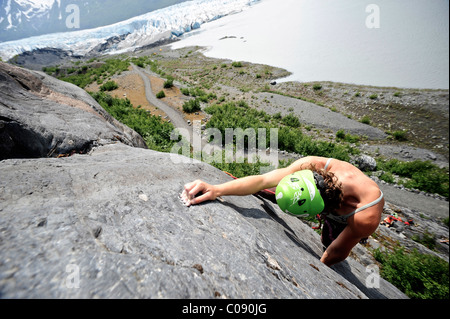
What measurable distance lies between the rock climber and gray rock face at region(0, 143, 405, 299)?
211mm

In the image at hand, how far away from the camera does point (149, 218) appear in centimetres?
141

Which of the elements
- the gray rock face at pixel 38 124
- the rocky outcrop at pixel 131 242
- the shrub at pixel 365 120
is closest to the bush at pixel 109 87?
the gray rock face at pixel 38 124

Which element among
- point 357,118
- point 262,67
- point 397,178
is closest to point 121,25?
point 262,67

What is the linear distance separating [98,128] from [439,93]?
24.2m

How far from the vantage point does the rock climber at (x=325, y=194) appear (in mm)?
1559

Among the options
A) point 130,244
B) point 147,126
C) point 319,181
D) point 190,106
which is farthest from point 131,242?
point 190,106

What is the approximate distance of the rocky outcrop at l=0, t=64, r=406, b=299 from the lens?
2.78ft

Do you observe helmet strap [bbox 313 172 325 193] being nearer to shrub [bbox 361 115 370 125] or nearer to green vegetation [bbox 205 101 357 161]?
green vegetation [bbox 205 101 357 161]

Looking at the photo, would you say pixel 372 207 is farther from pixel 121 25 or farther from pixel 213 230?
pixel 121 25

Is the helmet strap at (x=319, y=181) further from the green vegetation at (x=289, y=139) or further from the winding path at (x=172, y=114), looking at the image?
the winding path at (x=172, y=114)

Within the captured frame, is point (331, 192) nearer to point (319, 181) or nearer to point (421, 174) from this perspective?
point (319, 181)

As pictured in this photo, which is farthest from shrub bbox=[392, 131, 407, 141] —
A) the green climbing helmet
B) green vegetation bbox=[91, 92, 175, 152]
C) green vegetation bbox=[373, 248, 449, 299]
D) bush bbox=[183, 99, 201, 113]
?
the green climbing helmet

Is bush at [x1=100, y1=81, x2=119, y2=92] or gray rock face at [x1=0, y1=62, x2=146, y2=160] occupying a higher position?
bush at [x1=100, y1=81, x2=119, y2=92]

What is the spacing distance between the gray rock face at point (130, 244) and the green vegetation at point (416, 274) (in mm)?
3120
